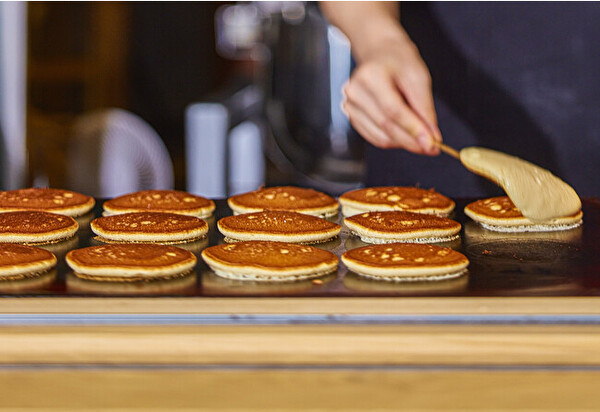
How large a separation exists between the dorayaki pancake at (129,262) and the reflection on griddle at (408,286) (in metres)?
0.29

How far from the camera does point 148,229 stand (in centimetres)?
159

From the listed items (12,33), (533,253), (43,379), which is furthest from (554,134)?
(12,33)

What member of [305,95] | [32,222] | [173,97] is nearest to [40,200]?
[32,222]

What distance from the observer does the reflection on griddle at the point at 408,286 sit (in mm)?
1217

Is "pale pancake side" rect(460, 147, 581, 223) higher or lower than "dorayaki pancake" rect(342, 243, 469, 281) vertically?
higher

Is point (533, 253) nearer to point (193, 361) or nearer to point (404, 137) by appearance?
point (404, 137)

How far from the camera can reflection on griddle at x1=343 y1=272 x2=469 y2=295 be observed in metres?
1.22

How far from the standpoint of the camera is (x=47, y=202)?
6.08 feet

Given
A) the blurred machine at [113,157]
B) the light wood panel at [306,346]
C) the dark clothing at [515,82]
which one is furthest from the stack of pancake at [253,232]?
the blurred machine at [113,157]

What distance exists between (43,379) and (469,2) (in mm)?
1925

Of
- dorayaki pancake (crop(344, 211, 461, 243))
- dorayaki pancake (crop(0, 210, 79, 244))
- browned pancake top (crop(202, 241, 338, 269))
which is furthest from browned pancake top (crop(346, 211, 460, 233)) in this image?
dorayaki pancake (crop(0, 210, 79, 244))

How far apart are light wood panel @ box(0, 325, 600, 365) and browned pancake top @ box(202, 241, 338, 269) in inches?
7.1

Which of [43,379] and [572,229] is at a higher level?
[572,229]

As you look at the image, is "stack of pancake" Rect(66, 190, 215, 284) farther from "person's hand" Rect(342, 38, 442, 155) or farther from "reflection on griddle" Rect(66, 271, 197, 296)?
"person's hand" Rect(342, 38, 442, 155)
